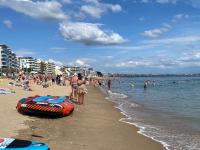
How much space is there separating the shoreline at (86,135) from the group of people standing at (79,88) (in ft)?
17.7

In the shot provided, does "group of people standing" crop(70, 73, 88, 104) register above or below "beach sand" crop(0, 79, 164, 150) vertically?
above

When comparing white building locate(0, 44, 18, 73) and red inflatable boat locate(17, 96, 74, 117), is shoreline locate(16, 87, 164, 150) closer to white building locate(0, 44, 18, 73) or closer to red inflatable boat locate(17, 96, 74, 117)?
red inflatable boat locate(17, 96, 74, 117)

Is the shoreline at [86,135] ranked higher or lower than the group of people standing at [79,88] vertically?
lower

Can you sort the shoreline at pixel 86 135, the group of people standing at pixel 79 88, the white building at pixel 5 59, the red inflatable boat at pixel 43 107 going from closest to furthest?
the shoreline at pixel 86 135
the red inflatable boat at pixel 43 107
the group of people standing at pixel 79 88
the white building at pixel 5 59

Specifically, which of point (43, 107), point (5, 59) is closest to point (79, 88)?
point (43, 107)

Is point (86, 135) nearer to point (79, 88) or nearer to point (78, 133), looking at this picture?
point (78, 133)

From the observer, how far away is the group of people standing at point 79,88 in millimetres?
20594

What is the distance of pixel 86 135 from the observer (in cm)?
1173

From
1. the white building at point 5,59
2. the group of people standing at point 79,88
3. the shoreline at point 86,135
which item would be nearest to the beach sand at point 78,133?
the shoreline at point 86,135

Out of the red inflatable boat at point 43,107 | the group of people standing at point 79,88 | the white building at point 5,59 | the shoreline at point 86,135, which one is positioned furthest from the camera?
the white building at point 5,59

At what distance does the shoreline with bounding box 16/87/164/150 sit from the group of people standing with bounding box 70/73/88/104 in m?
5.40

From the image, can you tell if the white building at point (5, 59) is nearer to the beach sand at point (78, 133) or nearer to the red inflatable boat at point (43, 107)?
the red inflatable boat at point (43, 107)

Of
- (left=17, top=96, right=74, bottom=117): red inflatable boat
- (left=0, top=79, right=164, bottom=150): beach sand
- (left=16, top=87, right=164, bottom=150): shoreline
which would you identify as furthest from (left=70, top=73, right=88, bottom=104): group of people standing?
(left=17, top=96, right=74, bottom=117): red inflatable boat

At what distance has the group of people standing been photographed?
67.6 feet
